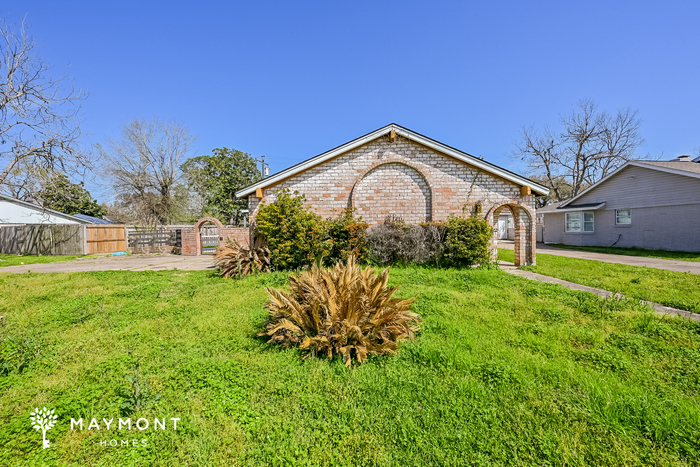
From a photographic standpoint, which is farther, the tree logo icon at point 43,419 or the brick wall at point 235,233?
the brick wall at point 235,233

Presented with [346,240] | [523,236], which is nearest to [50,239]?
[346,240]

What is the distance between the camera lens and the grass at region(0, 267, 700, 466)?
1.96 meters

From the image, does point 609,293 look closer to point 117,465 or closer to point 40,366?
point 117,465

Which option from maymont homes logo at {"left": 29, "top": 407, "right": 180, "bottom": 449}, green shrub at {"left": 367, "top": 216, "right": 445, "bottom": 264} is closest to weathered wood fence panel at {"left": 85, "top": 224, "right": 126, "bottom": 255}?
green shrub at {"left": 367, "top": 216, "right": 445, "bottom": 264}

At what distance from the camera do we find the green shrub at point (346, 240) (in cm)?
911

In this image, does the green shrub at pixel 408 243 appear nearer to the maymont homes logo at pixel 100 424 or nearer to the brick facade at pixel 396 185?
the brick facade at pixel 396 185

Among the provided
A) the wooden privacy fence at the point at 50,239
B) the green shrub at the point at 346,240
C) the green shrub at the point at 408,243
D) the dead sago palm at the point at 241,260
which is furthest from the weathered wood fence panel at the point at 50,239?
the green shrub at the point at 408,243

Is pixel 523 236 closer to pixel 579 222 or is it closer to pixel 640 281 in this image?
pixel 640 281

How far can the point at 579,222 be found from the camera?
20.2m

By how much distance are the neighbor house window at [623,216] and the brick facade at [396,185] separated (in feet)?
41.3

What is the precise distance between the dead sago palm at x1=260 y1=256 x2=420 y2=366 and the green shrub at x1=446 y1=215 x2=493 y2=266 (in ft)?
18.5

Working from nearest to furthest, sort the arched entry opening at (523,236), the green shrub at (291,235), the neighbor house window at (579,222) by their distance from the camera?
the green shrub at (291,235) → the arched entry opening at (523,236) → the neighbor house window at (579,222)

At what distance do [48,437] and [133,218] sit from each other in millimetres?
40631

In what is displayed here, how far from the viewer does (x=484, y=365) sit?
2979 millimetres
